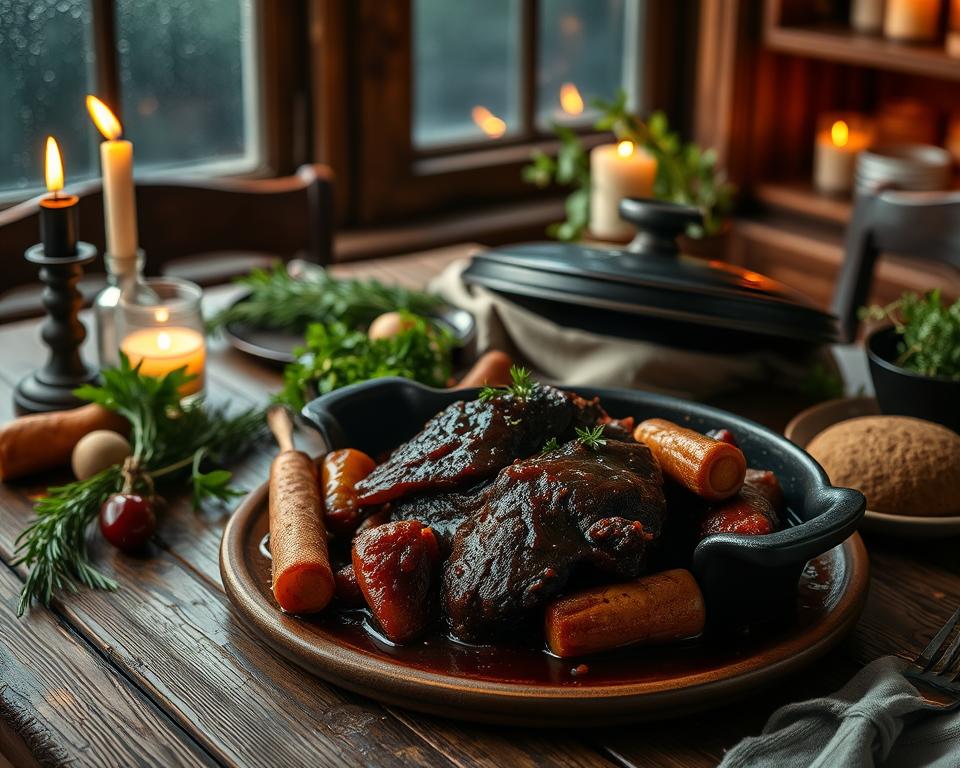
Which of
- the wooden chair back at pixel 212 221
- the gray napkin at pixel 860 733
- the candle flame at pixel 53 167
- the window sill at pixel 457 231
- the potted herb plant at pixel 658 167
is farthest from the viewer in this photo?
the window sill at pixel 457 231

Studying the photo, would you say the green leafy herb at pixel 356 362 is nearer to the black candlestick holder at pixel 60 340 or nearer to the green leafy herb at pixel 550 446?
the black candlestick holder at pixel 60 340

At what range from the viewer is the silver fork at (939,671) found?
910 millimetres

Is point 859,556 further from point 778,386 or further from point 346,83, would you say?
point 346,83

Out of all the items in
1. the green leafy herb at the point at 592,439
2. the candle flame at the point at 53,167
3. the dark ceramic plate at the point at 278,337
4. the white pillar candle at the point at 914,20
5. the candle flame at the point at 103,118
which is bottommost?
the dark ceramic plate at the point at 278,337

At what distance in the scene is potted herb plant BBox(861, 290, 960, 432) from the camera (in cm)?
125

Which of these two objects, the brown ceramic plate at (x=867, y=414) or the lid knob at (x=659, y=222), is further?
the lid knob at (x=659, y=222)

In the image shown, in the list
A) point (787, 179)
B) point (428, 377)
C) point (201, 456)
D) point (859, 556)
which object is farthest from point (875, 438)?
point (787, 179)

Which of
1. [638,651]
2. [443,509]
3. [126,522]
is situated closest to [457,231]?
[126,522]

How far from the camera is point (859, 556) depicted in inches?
40.4

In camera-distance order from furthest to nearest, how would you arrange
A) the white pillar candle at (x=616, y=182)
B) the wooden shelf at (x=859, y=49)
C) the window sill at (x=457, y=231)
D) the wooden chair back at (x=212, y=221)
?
the window sill at (x=457, y=231) → the wooden shelf at (x=859, y=49) → the white pillar candle at (x=616, y=182) → the wooden chair back at (x=212, y=221)

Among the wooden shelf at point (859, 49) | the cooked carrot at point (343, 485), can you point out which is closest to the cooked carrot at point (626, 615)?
the cooked carrot at point (343, 485)

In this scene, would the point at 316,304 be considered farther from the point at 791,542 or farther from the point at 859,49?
the point at 859,49

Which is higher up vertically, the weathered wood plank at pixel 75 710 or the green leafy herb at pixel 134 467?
the green leafy herb at pixel 134 467

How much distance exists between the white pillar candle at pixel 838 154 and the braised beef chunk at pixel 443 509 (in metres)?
2.33
